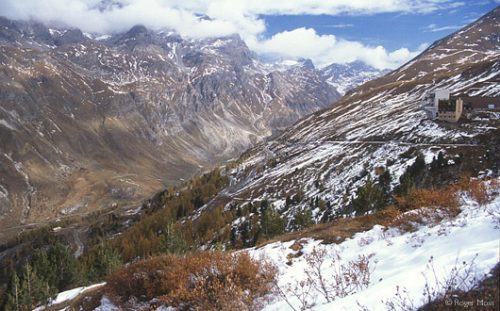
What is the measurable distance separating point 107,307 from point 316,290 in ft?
40.5

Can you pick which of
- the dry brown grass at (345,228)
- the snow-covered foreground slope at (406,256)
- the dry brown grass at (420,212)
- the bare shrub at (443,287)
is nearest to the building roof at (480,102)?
the dry brown grass at (420,212)

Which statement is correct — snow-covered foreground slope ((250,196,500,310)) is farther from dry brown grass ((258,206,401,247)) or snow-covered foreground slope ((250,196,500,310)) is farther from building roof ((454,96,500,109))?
building roof ((454,96,500,109))

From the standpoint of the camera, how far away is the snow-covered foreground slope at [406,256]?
40.0ft

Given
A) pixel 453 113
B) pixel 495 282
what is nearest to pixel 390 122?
pixel 453 113

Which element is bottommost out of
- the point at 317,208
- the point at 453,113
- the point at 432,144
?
the point at 317,208

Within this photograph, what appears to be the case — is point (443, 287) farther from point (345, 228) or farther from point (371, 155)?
point (371, 155)

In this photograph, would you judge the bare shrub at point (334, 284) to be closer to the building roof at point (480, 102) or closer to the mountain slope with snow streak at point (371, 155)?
the mountain slope with snow streak at point (371, 155)

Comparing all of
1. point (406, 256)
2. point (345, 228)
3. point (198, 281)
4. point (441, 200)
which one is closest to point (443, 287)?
point (406, 256)

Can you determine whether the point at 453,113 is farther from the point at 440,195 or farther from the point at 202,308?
the point at 202,308

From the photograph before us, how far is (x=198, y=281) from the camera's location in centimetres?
1867

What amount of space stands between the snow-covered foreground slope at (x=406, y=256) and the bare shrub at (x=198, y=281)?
4.13ft

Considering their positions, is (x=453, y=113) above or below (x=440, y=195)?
above

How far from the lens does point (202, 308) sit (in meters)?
17.5

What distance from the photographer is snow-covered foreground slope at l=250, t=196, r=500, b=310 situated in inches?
480
